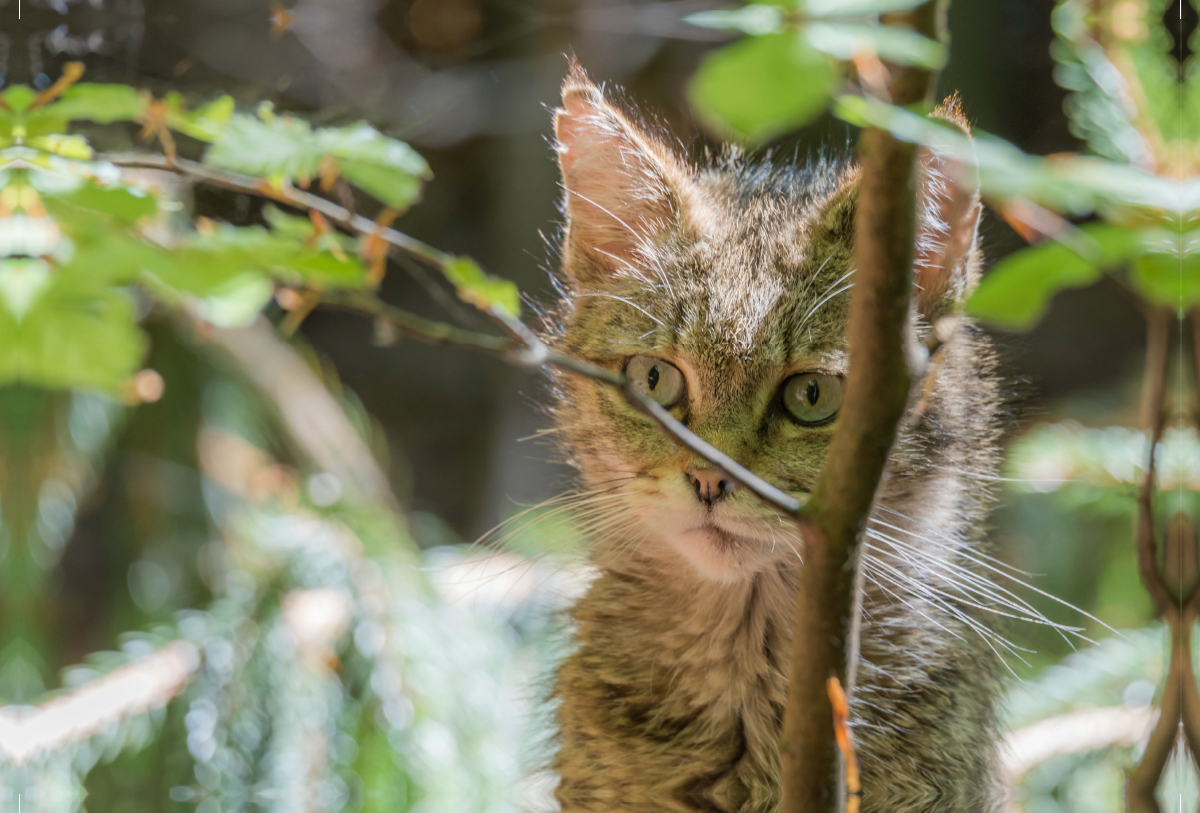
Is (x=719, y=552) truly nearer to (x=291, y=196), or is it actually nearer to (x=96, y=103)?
(x=291, y=196)

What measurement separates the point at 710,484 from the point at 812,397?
0.39 feet

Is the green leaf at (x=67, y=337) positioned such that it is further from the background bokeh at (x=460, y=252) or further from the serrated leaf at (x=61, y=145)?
the background bokeh at (x=460, y=252)

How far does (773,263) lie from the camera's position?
81 centimetres

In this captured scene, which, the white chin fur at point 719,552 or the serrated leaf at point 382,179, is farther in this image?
the white chin fur at point 719,552

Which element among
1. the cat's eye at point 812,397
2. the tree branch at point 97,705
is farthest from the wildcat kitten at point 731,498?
the tree branch at point 97,705

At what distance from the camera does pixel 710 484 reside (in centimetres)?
71

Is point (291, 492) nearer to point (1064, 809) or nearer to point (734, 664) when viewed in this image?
point (734, 664)

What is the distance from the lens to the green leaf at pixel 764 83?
11.0 inches

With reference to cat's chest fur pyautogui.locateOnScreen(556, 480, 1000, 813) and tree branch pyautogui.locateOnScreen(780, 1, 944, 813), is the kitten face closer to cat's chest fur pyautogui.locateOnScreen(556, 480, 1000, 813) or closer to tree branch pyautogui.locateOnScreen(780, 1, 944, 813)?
cat's chest fur pyautogui.locateOnScreen(556, 480, 1000, 813)

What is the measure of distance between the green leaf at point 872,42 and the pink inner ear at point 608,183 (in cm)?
50

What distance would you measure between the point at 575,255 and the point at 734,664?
1.40 ft

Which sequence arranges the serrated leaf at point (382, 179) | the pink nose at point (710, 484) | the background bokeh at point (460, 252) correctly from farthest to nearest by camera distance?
the background bokeh at point (460, 252) < the pink nose at point (710, 484) < the serrated leaf at point (382, 179)

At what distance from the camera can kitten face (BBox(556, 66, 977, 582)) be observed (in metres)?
0.74

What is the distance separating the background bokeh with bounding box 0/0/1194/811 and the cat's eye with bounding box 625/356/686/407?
0.20 meters
